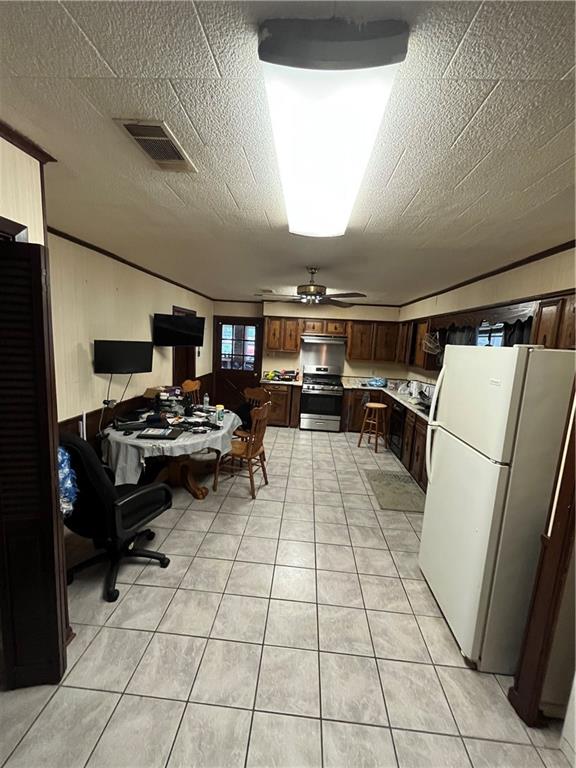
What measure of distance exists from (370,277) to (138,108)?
315cm

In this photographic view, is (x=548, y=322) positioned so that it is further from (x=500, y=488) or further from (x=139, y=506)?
(x=139, y=506)

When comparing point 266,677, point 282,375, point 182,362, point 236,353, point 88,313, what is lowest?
point 266,677

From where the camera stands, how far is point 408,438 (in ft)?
14.6

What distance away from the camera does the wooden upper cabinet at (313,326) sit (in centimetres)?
634

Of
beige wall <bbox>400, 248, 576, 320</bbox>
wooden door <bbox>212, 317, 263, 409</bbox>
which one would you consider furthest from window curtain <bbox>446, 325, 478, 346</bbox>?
wooden door <bbox>212, 317, 263, 409</bbox>

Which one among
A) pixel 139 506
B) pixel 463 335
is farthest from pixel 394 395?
pixel 139 506

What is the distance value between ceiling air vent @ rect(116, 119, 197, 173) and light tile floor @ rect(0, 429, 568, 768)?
2.45m

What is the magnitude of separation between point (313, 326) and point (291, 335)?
0.47 m

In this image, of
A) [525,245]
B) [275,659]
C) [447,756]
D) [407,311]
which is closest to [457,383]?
[525,245]

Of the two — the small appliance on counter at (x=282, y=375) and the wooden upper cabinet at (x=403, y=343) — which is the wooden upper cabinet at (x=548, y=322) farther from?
the small appliance on counter at (x=282, y=375)

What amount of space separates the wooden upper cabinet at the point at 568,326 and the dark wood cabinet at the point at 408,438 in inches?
85.1

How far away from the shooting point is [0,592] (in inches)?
57.3

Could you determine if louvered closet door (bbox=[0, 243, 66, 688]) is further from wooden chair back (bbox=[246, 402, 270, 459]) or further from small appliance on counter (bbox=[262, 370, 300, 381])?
small appliance on counter (bbox=[262, 370, 300, 381])

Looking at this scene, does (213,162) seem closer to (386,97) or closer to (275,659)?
(386,97)
